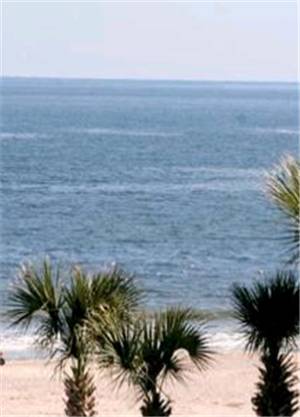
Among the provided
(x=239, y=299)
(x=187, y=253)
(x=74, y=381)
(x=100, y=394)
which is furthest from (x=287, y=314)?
(x=187, y=253)

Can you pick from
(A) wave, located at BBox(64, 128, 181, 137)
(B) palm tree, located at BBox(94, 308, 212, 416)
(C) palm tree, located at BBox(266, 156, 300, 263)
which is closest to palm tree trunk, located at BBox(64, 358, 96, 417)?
(B) palm tree, located at BBox(94, 308, 212, 416)

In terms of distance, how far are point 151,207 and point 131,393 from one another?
3957 cm

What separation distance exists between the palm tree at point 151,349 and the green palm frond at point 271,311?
1.74ft

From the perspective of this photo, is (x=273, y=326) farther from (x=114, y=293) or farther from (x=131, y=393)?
(x=131, y=393)

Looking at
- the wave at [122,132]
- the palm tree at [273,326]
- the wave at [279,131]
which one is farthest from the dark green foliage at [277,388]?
the wave at [279,131]

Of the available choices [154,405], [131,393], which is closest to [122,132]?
[131,393]

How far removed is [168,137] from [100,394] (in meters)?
84.1

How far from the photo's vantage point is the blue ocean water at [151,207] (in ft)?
141

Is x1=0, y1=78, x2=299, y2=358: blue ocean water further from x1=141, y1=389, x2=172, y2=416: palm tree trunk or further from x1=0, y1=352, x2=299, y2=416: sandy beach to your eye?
x1=0, y1=352, x2=299, y2=416: sandy beach

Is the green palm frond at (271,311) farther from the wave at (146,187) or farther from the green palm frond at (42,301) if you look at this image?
the wave at (146,187)

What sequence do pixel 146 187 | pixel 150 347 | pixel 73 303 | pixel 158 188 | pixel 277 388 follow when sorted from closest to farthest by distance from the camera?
pixel 150 347 → pixel 277 388 → pixel 73 303 → pixel 158 188 → pixel 146 187

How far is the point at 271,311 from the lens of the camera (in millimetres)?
13922

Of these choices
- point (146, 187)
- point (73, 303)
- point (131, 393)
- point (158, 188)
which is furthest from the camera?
point (146, 187)

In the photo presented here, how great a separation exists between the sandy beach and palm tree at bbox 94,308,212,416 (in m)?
6.76
